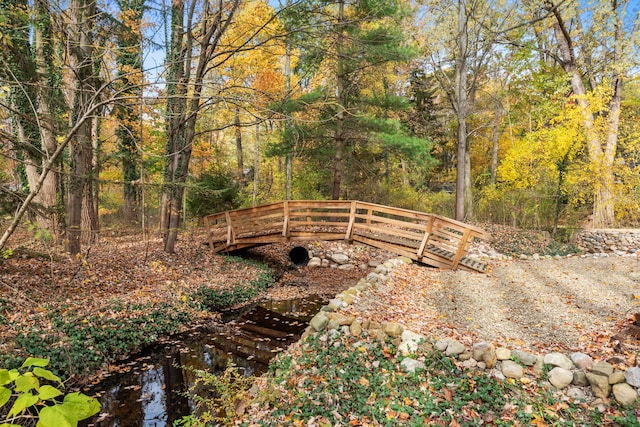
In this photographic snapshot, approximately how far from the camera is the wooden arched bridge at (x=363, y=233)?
8.60 meters

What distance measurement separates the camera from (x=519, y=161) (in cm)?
1238

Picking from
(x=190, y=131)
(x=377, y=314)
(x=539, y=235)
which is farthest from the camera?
(x=539, y=235)

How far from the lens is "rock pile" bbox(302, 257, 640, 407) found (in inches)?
131

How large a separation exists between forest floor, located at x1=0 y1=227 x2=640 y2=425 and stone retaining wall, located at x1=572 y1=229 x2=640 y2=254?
2598 millimetres

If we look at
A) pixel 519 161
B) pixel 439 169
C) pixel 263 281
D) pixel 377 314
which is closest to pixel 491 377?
pixel 377 314

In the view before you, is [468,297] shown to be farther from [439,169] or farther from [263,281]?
[439,169]

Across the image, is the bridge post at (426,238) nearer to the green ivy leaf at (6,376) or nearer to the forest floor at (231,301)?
the forest floor at (231,301)

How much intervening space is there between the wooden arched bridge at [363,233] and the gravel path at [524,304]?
717mm

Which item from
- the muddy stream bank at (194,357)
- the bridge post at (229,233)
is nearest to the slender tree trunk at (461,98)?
the muddy stream bank at (194,357)

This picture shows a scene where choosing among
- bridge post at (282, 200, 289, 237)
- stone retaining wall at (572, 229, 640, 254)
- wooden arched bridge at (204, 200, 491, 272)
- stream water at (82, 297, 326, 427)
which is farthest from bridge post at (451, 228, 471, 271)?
stone retaining wall at (572, 229, 640, 254)

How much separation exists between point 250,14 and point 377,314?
483 inches

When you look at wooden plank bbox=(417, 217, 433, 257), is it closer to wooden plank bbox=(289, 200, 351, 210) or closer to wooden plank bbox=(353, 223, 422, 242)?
wooden plank bbox=(353, 223, 422, 242)

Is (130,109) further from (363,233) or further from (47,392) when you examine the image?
(47,392)

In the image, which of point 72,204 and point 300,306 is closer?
point 72,204
